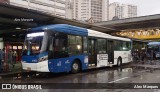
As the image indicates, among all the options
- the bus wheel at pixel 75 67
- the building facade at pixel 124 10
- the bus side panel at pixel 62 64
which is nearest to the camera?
the bus side panel at pixel 62 64

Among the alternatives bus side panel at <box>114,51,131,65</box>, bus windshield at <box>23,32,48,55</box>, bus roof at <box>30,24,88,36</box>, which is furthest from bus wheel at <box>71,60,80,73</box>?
bus side panel at <box>114,51,131,65</box>

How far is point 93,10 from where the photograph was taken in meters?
131

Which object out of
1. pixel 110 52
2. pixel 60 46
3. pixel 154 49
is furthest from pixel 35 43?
pixel 154 49

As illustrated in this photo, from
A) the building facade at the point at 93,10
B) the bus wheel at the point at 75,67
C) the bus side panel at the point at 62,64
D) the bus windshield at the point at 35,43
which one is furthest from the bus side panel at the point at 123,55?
the building facade at the point at 93,10

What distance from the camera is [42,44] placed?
1457 cm

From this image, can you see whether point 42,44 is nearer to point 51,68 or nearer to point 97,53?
point 51,68

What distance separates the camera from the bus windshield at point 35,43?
47.8ft

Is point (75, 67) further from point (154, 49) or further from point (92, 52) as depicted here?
point (154, 49)

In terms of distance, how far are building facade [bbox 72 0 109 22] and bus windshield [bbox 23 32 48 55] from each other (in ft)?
367

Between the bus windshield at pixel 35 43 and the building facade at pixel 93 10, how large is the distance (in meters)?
112

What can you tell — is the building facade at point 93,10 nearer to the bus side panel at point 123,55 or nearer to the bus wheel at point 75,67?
the bus side panel at point 123,55

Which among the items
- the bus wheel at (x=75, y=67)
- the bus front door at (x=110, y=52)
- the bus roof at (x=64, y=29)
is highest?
the bus roof at (x=64, y=29)

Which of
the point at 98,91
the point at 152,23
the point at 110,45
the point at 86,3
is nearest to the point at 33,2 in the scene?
the point at 86,3

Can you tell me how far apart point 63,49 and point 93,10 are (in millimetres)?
116608
